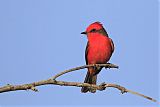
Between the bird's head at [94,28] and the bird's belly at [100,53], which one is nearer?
the bird's belly at [100,53]

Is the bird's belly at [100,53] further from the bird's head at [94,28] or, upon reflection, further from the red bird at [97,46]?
the bird's head at [94,28]

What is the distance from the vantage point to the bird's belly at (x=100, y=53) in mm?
6734

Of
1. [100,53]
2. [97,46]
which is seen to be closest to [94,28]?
[97,46]

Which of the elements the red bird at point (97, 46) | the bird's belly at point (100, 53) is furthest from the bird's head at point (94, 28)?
the bird's belly at point (100, 53)

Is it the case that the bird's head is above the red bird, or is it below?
above

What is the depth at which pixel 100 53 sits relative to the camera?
6.73m

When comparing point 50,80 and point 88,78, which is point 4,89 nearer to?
point 50,80

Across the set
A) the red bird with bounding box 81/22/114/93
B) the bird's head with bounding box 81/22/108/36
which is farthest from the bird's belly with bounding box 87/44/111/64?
the bird's head with bounding box 81/22/108/36

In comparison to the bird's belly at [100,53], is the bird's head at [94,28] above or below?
above

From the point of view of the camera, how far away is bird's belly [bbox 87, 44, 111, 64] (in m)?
6.73

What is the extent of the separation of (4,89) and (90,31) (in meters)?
3.94

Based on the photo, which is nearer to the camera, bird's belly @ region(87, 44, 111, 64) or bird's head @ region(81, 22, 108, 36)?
bird's belly @ region(87, 44, 111, 64)

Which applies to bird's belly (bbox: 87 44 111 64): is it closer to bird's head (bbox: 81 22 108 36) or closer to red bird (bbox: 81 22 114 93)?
red bird (bbox: 81 22 114 93)

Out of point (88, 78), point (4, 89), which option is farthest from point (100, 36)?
point (4, 89)
